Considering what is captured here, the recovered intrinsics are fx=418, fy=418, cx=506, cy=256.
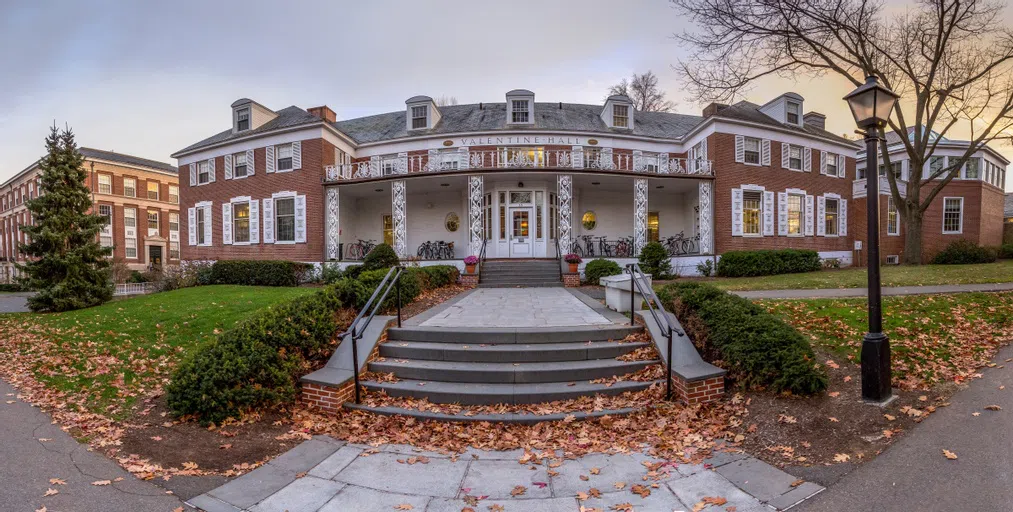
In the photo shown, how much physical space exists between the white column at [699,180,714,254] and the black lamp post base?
1420 centimetres

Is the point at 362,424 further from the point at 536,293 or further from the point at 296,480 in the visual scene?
the point at 536,293

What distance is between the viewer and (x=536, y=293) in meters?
11.3

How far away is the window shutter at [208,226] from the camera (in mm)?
20969

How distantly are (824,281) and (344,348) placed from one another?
509 inches

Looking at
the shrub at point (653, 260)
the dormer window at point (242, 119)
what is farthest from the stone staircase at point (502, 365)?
the dormer window at point (242, 119)

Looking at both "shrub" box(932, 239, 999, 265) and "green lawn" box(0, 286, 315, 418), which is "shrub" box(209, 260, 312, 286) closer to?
"green lawn" box(0, 286, 315, 418)

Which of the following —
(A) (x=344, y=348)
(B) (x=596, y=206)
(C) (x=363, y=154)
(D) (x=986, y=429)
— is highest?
(C) (x=363, y=154)

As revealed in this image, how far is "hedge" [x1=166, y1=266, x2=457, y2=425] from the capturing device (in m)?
4.41

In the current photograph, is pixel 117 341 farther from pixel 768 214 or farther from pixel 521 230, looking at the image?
pixel 768 214

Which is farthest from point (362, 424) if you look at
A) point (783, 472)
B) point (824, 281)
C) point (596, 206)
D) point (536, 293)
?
point (596, 206)

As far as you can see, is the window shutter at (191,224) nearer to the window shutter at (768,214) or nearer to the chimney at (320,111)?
the chimney at (320,111)

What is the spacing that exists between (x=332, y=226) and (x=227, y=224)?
6477mm

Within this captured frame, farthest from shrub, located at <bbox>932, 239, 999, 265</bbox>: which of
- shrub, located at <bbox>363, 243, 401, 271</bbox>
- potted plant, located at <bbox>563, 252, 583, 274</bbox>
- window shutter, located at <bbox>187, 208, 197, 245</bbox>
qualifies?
window shutter, located at <bbox>187, 208, 197, 245</bbox>

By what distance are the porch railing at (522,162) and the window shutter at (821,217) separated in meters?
6.92
